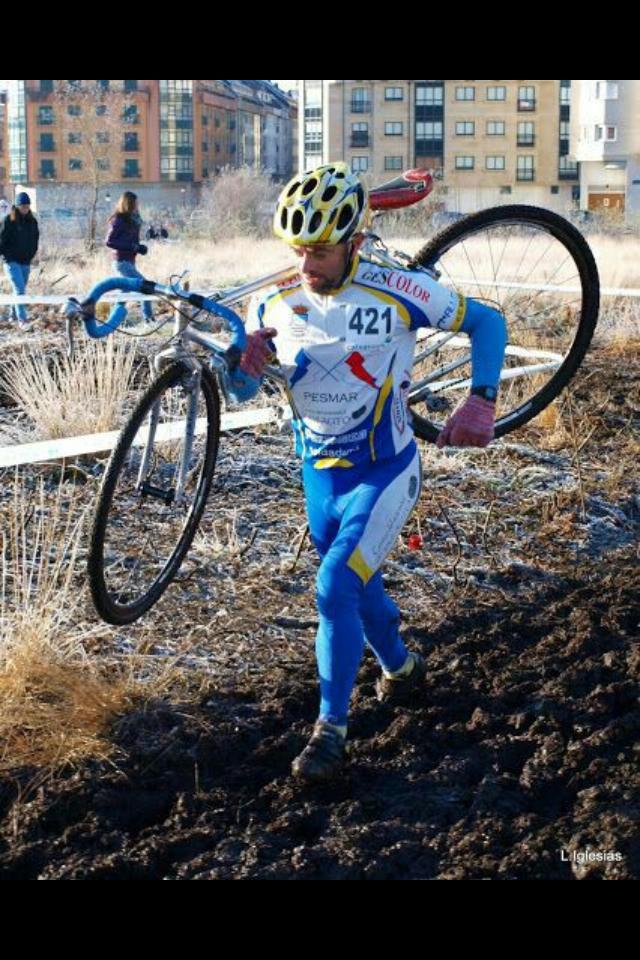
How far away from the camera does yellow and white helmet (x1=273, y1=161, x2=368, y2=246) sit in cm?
449

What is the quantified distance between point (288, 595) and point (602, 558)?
5.70 ft

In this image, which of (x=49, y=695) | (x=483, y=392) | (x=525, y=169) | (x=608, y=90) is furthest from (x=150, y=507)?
(x=525, y=169)

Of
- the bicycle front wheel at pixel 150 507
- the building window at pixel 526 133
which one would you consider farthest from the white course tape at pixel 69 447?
the building window at pixel 526 133

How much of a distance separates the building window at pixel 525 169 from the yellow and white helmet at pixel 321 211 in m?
85.9

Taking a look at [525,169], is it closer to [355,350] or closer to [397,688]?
[397,688]

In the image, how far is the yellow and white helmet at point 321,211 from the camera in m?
4.49

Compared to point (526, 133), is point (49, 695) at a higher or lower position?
lower

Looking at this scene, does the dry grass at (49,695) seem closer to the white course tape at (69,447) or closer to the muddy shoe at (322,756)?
the muddy shoe at (322,756)

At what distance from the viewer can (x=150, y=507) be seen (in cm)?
668

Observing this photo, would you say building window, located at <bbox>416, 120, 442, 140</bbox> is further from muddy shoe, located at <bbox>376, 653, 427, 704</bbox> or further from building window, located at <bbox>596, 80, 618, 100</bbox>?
muddy shoe, located at <bbox>376, 653, 427, 704</bbox>

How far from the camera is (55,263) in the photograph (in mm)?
29953

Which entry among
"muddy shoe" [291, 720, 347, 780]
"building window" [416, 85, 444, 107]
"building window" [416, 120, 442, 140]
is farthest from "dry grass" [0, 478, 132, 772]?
"building window" [416, 85, 444, 107]

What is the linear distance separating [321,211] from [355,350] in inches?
18.9

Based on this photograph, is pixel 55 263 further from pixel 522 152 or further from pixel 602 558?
pixel 522 152
